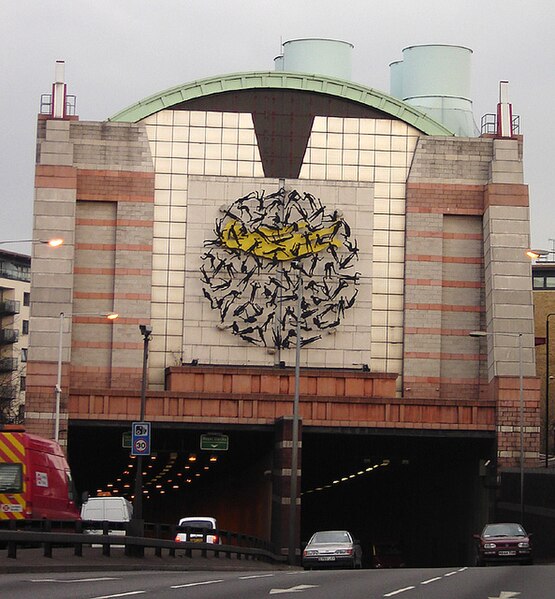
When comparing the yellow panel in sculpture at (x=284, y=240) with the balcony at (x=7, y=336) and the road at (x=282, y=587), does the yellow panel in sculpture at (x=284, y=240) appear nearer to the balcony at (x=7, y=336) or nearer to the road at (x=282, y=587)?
the road at (x=282, y=587)

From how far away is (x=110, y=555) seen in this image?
3762 cm

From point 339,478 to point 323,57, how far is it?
87.3 ft

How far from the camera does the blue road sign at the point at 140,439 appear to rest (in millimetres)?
45188

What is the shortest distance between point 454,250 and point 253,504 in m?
16.3

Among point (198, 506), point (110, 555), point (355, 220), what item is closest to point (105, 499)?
point (110, 555)

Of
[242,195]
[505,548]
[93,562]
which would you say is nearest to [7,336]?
[242,195]

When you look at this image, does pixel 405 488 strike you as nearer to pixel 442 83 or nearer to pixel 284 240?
pixel 284 240

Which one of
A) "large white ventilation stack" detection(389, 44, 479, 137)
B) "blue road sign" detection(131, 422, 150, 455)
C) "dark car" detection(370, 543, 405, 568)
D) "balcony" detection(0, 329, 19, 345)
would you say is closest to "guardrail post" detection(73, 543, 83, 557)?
"blue road sign" detection(131, 422, 150, 455)

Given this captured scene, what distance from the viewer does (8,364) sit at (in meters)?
139

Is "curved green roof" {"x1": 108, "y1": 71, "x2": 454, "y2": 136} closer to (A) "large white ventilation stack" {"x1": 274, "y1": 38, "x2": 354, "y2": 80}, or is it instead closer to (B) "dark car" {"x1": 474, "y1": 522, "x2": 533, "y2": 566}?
(A) "large white ventilation stack" {"x1": 274, "y1": 38, "x2": 354, "y2": 80}

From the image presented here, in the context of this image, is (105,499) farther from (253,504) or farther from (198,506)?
(198,506)

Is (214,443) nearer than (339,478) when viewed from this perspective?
Yes

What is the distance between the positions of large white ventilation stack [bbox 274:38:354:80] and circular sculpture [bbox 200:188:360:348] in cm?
2370

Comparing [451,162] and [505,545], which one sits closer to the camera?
[505,545]
